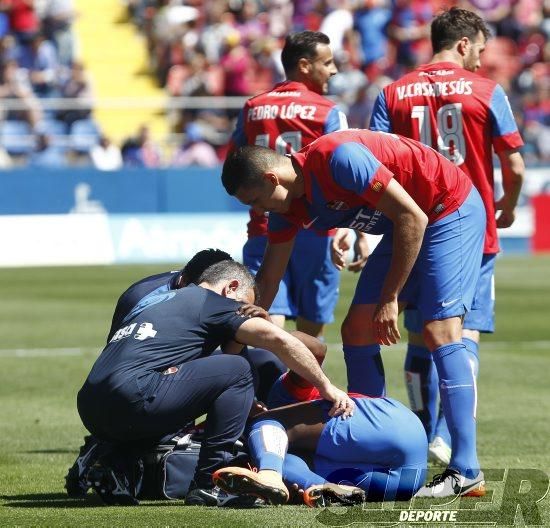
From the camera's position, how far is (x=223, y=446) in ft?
20.9

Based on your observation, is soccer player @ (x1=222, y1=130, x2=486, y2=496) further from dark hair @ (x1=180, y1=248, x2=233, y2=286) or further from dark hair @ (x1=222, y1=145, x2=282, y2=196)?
dark hair @ (x1=180, y1=248, x2=233, y2=286)

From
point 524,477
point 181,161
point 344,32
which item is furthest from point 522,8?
point 524,477

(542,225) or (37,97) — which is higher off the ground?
(37,97)

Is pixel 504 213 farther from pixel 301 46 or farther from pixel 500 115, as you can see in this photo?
pixel 301 46

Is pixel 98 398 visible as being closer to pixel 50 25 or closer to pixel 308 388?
pixel 308 388

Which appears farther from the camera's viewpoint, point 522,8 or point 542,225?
point 522,8

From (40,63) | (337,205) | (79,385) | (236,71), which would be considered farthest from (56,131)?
(337,205)

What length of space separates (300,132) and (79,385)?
10.2 ft

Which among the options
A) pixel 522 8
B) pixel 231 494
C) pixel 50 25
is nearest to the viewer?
pixel 231 494

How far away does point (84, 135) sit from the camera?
25.6 metres

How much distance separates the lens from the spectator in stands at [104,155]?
25234 mm

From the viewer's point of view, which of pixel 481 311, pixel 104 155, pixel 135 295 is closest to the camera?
pixel 135 295

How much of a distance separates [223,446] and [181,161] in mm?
19752

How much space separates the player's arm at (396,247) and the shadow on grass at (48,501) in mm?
1631
